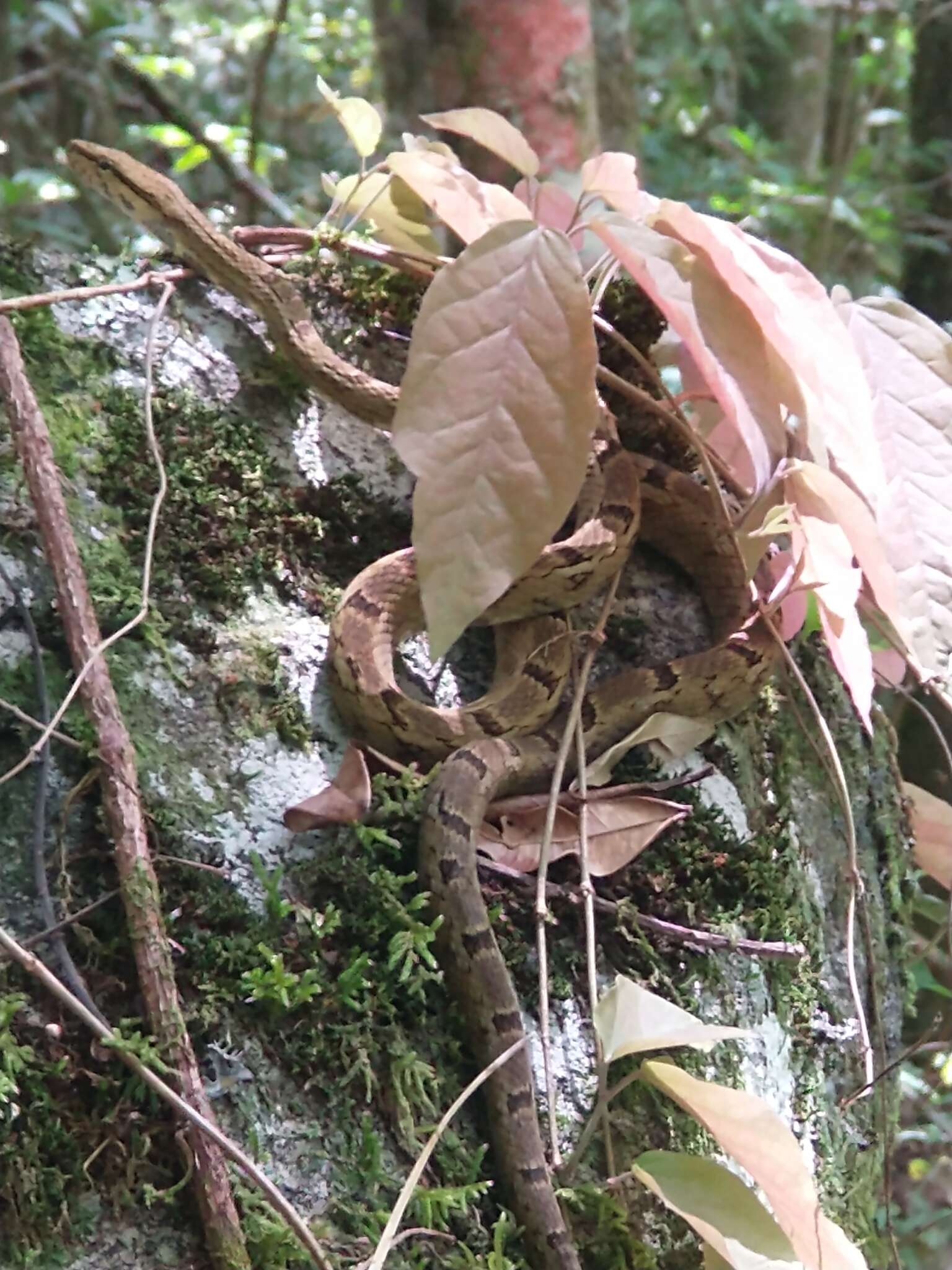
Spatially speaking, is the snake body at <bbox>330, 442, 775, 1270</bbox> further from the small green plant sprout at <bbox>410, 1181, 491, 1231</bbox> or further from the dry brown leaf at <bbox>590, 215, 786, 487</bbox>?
the dry brown leaf at <bbox>590, 215, 786, 487</bbox>

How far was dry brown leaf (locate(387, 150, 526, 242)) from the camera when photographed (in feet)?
5.60

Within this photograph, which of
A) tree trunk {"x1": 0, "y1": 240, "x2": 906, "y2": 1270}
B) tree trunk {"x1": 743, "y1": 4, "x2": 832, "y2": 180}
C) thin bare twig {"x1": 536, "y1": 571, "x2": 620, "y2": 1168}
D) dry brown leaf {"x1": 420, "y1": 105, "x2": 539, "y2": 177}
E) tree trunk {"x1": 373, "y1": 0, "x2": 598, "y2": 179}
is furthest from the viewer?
tree trunk {"x1": 743, "y1": 4, "x2": 832, "y2": 180}

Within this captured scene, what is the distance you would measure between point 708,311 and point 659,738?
82cm

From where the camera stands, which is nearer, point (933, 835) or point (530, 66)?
point (933, 835)

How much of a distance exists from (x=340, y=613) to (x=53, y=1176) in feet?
3.12

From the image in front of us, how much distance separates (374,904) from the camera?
1.63 meters

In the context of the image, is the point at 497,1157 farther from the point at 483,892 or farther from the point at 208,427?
the point at 208,427

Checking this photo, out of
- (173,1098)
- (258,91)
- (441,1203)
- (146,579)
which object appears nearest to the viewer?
(173,1098)

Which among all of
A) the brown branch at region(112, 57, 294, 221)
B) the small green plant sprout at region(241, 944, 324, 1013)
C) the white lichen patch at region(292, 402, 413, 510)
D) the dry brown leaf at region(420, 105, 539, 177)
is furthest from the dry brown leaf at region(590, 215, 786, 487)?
the brown branch at region(112, 57, 294, 221)

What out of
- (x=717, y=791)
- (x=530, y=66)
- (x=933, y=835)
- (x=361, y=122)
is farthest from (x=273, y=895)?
(x=530, y=66)

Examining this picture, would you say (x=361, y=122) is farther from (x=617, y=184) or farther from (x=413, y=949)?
(x=413, y=949)

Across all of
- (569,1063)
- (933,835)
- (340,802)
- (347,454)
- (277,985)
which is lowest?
(933,835)

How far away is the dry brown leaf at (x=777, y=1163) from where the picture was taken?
133 centimetres

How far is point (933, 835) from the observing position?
2.68 metres
